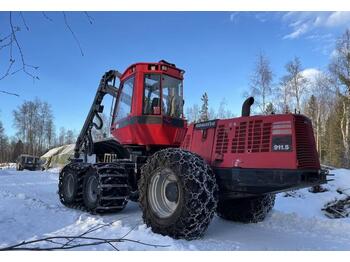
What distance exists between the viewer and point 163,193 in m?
6.62

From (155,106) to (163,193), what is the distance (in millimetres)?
2346

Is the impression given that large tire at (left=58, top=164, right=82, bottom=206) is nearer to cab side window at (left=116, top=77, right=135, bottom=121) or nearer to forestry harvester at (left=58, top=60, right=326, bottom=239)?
forestry harvester at (left=58, top=60, right=326, bottom=239)

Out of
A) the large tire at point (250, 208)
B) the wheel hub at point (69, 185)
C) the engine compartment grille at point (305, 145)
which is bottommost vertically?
the large tire at point (250, 208)

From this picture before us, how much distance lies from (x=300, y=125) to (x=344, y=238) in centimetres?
228

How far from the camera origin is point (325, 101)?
3741 cm

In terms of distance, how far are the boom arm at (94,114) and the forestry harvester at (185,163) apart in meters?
1.22

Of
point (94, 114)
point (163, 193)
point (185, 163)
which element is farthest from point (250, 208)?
point (94, 114)

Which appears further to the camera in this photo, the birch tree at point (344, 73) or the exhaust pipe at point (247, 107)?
the birch tree at point (344, 73)

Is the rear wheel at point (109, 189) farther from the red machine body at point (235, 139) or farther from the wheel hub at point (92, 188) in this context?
the red machine body at point (235, 139)

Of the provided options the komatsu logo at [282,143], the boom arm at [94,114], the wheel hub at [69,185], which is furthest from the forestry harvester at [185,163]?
the boom arm at [94,114]

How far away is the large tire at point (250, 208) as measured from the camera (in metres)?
7.68

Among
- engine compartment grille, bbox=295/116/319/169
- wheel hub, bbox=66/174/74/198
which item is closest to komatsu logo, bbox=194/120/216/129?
engine compartment grille, bbox=295/116/319/169

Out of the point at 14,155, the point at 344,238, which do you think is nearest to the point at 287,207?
the point at 344,238

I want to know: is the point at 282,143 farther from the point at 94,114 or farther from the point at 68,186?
the point at 94,114
